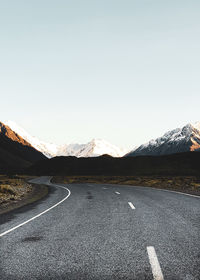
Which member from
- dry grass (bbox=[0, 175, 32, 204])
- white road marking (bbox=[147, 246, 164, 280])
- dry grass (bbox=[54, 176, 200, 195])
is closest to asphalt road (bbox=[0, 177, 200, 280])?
white road marking (bbox=[147, 246, 164, 280])

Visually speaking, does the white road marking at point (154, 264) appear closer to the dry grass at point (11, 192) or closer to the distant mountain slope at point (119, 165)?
the dry grass at point (11, 192)

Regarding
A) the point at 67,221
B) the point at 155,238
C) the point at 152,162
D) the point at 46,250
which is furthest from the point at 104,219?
the point at 152,162

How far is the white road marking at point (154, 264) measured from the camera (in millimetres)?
4281

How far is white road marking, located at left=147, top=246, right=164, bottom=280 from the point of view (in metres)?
4.28

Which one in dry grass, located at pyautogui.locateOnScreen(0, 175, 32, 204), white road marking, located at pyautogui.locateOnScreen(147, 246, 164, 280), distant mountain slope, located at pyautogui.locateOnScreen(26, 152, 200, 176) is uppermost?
distant mountain slope, located at pyautogui.locateOnScreen(26, 152, 200, 176)

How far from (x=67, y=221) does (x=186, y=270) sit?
503 cm

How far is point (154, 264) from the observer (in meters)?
4.80

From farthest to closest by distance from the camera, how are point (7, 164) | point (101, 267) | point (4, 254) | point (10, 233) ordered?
point (7, 164) → point (10, 233) → point (4, 254) → point (101, 267)

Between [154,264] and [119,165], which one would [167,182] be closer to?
[154,264]

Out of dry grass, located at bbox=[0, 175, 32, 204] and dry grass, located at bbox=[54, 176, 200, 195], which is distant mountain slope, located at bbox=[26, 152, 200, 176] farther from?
dry grass, located at bbox=[0, 175, 32, 204]

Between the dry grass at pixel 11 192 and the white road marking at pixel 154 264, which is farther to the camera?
the dry grass at pixel 11 192

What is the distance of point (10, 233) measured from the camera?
24.0ft

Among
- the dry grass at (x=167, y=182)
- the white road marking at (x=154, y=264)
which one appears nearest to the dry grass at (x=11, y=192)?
the white road marking at (x=154, y=264)

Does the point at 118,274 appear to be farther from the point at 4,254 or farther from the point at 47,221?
the point at 47,221
